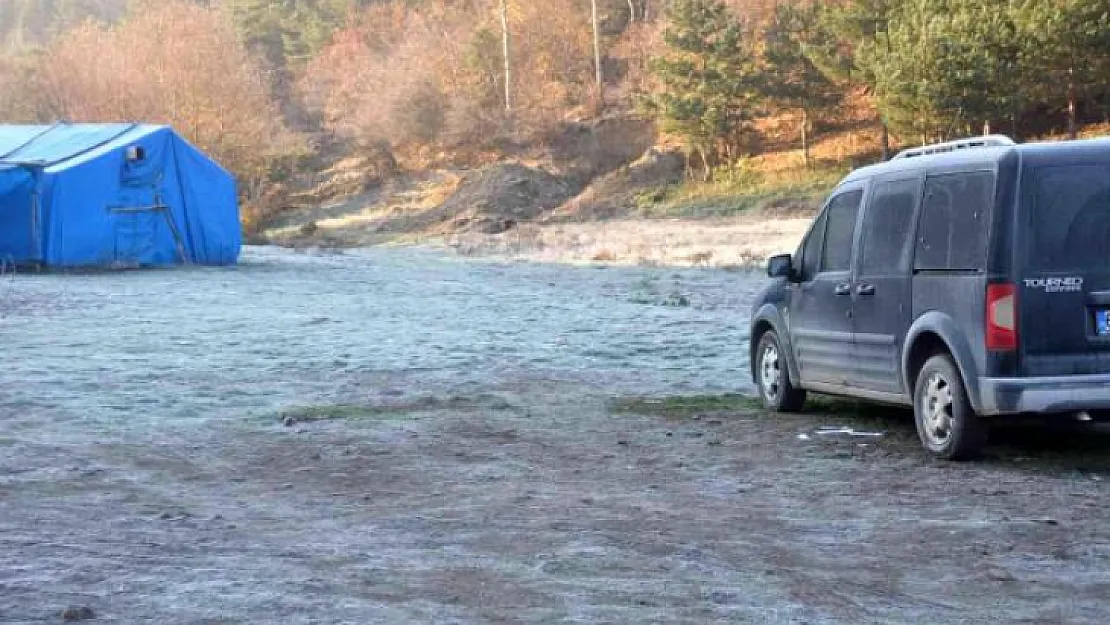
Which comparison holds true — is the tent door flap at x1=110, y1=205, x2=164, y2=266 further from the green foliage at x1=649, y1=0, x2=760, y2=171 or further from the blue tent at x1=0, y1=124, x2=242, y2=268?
the green foliage at x1=649, y1=0, x2=760, y2=171

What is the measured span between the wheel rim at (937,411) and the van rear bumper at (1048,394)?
0.50 meters

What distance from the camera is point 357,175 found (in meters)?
78.3

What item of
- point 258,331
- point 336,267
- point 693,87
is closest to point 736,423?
point 258,331

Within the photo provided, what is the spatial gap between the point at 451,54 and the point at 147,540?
83206mm

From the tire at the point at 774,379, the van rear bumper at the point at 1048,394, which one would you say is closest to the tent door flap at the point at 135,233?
the tire at the point at 774,379

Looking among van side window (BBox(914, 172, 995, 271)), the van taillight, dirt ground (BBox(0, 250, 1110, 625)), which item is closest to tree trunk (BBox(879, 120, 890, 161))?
dirt ground (BBox(0, 250, 1110, 625))

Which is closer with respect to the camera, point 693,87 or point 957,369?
point 957,369

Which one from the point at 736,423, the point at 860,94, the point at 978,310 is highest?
the point at 860,94

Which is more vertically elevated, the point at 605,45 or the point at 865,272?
the point at 605,45

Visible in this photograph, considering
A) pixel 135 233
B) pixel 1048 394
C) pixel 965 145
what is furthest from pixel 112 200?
pixel 1048 394

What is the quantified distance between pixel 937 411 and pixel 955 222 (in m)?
1.21

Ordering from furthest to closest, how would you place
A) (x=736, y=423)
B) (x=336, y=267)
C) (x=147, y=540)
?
(x=336, y=267)
(x=736, y=423)
(x=147, y=540)

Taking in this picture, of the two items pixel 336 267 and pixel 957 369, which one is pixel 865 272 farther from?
pixel 336 267

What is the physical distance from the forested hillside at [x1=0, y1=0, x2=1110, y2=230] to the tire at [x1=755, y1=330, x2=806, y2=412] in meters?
39.1
